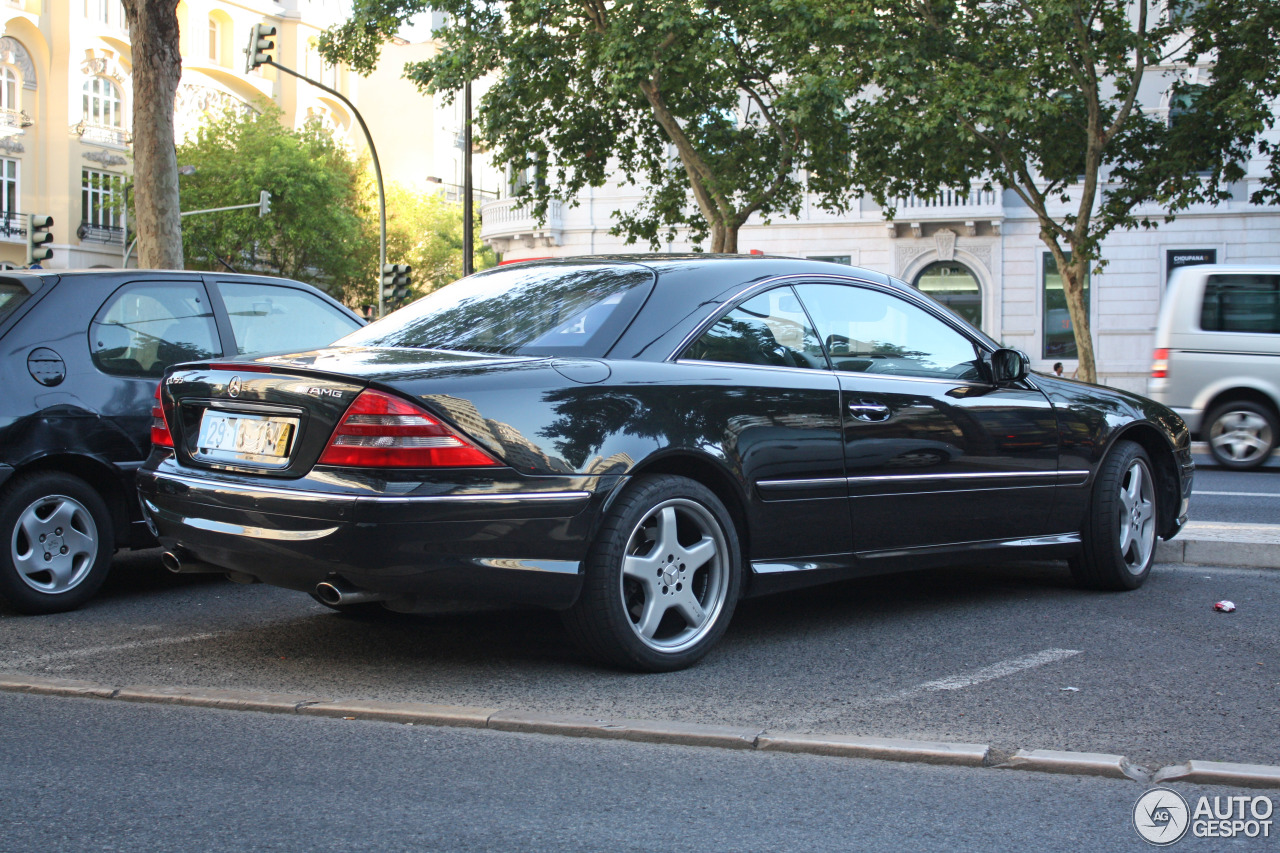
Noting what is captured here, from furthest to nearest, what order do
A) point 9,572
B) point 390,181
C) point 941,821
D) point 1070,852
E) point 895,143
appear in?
point 390,181
point 895,143
point 9,572
point 941,821
point 1070,852

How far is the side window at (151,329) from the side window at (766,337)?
2896 mm

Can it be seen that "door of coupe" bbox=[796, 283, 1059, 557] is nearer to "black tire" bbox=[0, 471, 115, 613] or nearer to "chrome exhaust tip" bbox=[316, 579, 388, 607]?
"chrome exhaust tip" bbox=[316, 579, 388, 607]

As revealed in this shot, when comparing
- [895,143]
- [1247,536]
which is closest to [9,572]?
[1247,536]

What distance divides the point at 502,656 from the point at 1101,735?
2.07 meters

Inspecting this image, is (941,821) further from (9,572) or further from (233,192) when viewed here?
(233,192)

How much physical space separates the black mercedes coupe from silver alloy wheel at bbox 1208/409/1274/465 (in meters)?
9.54

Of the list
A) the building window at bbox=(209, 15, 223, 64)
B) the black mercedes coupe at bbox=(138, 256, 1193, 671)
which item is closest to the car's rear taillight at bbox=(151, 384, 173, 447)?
the black mercedes coupe at bbox=(138, 256, 1193, 671)

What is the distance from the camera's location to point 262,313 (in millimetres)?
6918

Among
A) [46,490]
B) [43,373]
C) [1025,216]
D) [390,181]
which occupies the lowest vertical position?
[46,490]

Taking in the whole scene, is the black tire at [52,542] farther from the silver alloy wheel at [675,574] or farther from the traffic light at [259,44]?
the traffic light at [259,44]

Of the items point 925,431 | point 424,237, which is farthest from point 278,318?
point 424,237

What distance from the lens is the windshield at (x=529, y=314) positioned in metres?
4.67

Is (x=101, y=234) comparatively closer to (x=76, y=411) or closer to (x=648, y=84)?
(x=648, y=84)

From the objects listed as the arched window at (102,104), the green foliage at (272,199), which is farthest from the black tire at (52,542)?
the arched window at (102,104)
